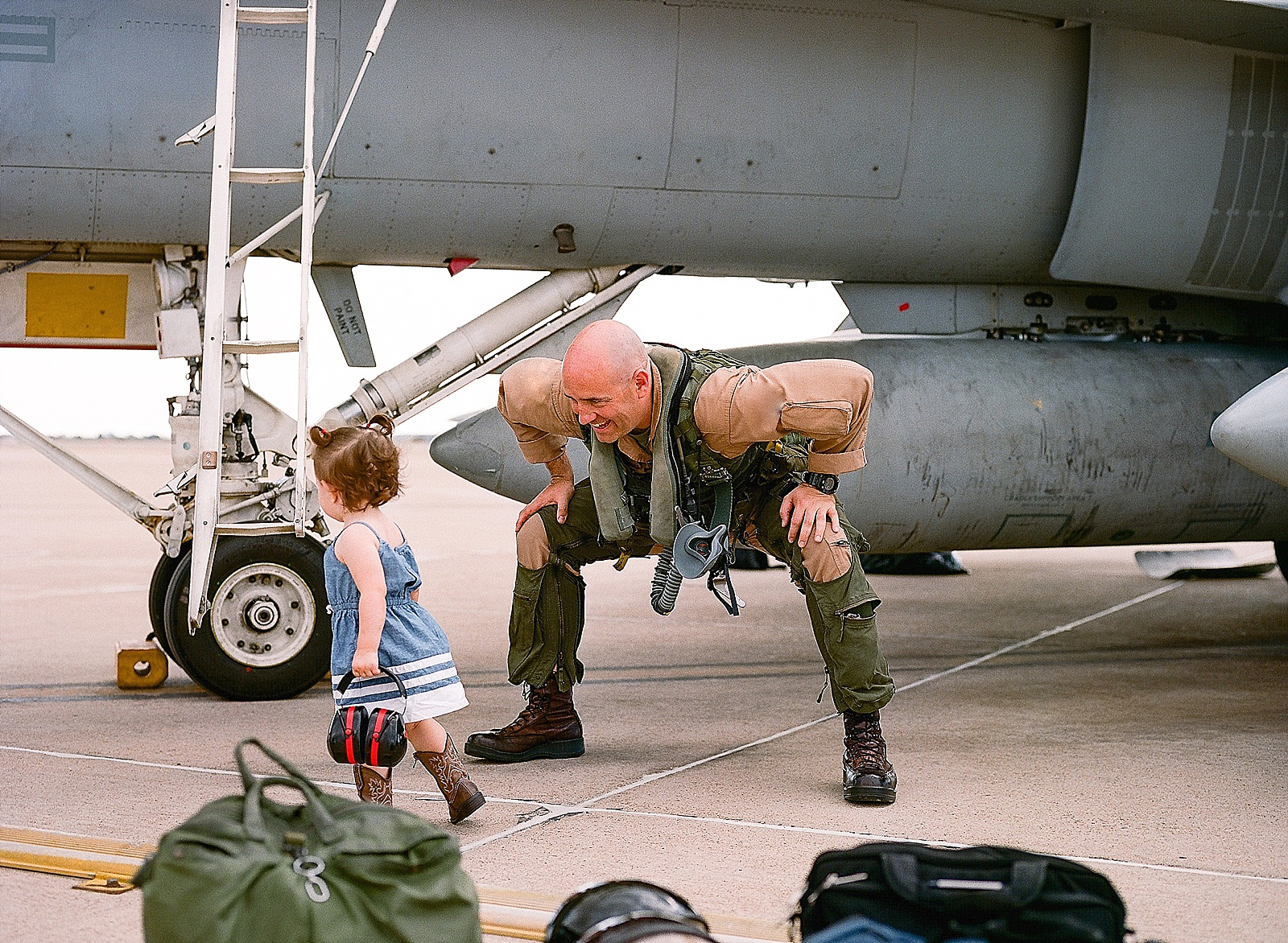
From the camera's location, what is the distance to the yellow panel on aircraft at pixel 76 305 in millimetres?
5188

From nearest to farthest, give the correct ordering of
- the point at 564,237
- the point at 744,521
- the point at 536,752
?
the point at 744,521, the point at 536,752, the point at 564,237

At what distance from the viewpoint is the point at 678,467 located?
3.58 metres

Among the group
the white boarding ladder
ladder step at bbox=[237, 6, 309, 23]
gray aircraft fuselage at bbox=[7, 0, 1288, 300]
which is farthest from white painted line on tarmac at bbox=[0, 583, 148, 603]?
ladder step at bbox=[237, 6, 309, 23]

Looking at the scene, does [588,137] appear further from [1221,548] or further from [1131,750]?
[1221,548]

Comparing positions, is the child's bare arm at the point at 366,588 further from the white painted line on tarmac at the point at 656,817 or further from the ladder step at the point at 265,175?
the ladder step at the point at 265,175

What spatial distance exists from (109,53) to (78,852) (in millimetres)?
3048

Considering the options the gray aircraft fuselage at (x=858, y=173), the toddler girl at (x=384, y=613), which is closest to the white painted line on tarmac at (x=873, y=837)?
the toddler girl at (x=384, y=613)

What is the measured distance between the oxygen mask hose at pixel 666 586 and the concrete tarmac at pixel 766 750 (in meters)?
0.51

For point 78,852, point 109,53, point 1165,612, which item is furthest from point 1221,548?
point 78,852

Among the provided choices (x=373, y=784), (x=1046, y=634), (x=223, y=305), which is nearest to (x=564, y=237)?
(x=223, y=305)

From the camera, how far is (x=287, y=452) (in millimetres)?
5227

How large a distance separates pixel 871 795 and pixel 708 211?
273 centimetres

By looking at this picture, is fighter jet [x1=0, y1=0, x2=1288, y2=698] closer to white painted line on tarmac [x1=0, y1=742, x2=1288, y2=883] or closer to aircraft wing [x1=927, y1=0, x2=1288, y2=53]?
aircraft wing [x1=927, y1=0, x2=1288, y2=53]

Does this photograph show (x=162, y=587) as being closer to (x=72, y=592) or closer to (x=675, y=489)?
(x=675, y=489)
